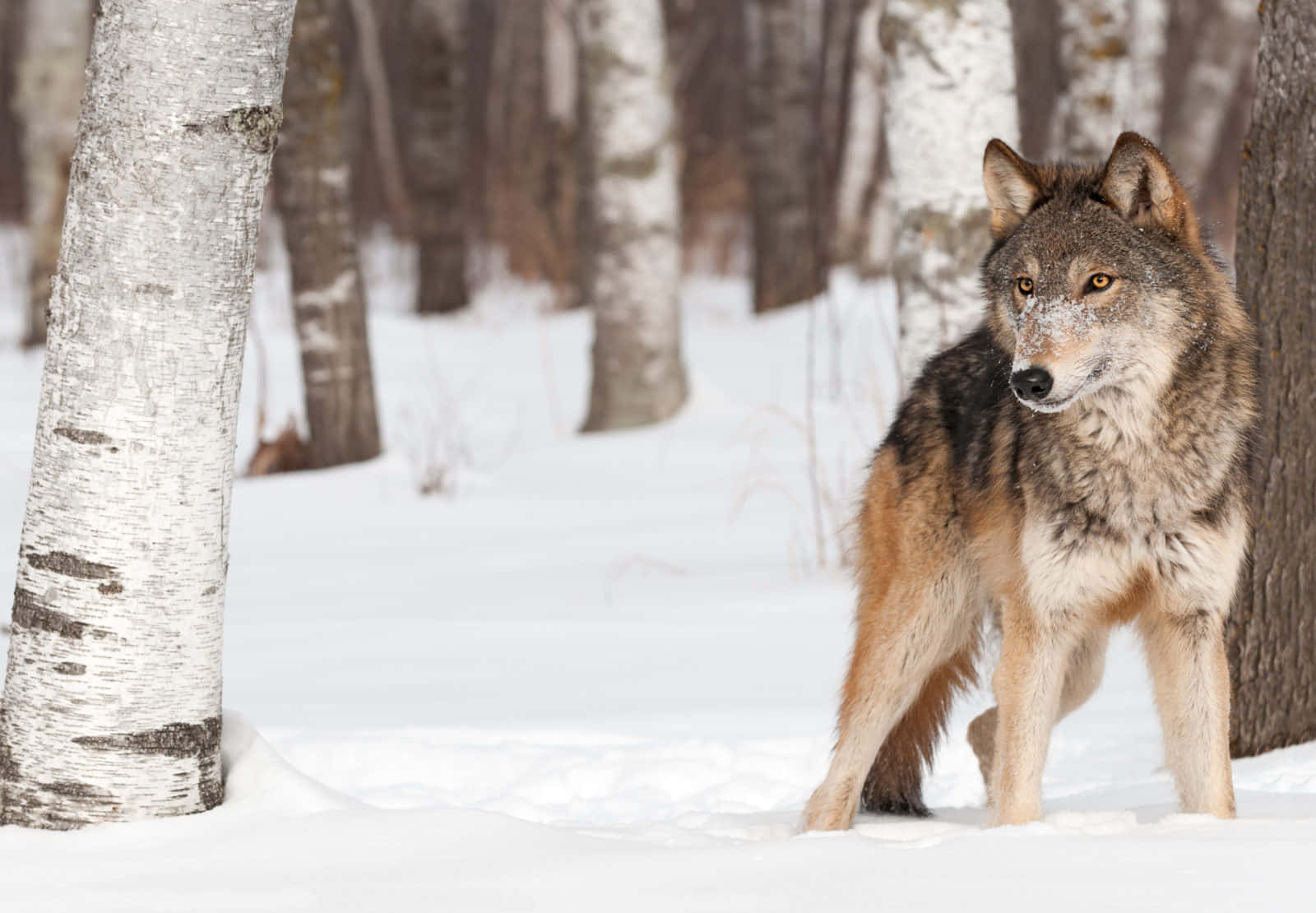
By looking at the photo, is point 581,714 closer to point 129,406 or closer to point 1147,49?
point 129,406

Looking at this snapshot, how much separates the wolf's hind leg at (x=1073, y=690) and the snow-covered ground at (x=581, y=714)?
0.62 feet

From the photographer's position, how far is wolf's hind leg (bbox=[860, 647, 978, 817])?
368 centimetres

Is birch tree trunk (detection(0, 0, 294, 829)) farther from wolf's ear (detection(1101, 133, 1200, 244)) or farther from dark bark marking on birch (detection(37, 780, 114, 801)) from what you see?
wolf's ear (detection(1101, 133, 1200, 244))

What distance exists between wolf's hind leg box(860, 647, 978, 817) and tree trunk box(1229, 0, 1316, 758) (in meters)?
0.91

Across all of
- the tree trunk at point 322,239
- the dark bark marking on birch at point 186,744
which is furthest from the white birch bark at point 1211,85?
the dark bark marking on birch at point 186,744

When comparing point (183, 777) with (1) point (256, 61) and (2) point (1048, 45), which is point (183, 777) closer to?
(1) point (256, 61)

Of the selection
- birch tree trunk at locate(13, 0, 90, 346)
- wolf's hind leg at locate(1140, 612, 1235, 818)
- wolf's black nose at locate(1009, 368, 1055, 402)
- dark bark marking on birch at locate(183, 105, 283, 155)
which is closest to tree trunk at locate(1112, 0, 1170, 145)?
birch tree trunk at locate(13, 0, 90, 346)

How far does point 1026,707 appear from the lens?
3.13 metres

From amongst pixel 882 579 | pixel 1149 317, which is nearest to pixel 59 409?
pixel 882 579

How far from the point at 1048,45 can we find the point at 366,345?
1572 cm

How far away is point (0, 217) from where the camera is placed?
22516 millimetres

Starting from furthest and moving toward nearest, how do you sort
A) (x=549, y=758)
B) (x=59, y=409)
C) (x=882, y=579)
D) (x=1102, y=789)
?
(x=549, y=758)
(x=1102, y=789)
(x=882, y=579)
(x=59, y=409)

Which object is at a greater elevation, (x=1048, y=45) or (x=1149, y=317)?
(x=1048, y=45)

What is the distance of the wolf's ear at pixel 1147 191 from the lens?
119 inches
